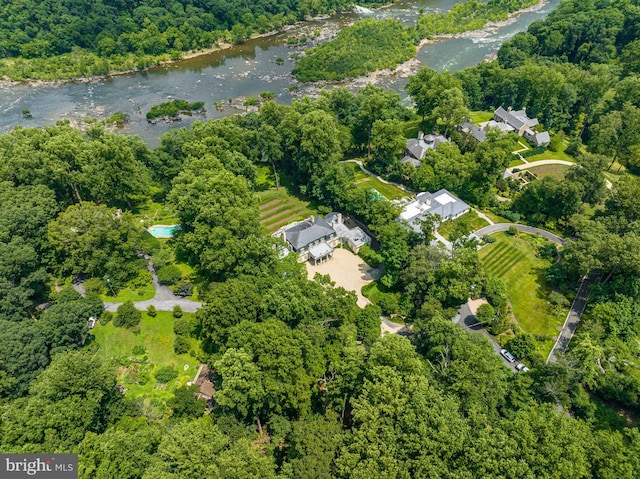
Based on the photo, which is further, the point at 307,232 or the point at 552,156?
the point at 552,156

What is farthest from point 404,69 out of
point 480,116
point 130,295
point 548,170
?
point 130,295

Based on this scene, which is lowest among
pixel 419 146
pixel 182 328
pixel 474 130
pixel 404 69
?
pixel 182 328

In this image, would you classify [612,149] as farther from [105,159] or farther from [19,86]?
[19,86]

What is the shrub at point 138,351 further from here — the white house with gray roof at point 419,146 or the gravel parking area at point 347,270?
the white house with gray roof at point 419,146

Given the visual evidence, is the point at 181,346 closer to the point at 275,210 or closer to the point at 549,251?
the point at 275,210

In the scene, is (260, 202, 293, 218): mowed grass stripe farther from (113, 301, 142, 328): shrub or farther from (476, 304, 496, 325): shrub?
(476, 304, 496, 325): shrub

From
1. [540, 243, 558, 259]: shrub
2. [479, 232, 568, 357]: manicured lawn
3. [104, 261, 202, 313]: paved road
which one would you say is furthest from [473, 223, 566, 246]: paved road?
[104, 261, 202, 313]: paved road

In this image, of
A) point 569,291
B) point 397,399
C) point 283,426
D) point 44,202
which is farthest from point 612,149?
point 44,202
